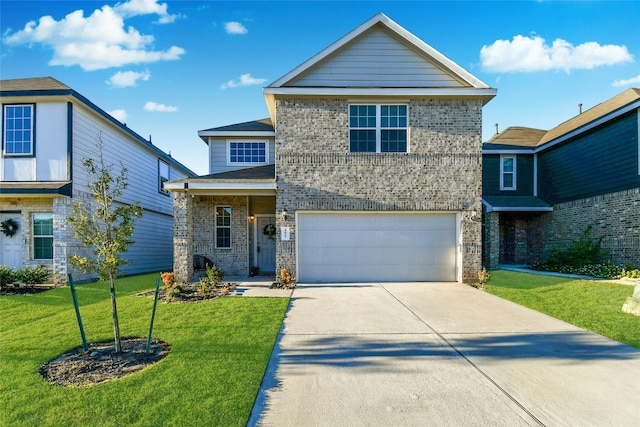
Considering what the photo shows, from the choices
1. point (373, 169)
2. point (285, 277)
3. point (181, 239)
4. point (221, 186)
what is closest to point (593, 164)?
point (373, 169)

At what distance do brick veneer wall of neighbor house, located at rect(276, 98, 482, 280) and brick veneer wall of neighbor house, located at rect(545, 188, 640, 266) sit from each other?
5780 millimetres

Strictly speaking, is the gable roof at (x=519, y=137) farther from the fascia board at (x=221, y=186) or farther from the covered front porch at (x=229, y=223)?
the fascia board at (x=221, y=186)

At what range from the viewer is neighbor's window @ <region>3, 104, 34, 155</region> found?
429 inches

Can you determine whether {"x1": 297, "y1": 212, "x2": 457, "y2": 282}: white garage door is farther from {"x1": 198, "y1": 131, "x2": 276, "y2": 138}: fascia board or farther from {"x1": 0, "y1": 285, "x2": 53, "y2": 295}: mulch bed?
{"x1": 0, "y1": 285, "x2": 53, "y2": 295}: mulch bed

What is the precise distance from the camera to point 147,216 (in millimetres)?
15766

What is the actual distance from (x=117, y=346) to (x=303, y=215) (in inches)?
269

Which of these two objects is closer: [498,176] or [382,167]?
[382,167]

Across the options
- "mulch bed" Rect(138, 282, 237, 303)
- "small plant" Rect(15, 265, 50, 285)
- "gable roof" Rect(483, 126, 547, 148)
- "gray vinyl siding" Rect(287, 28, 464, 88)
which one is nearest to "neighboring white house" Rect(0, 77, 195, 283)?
"small plant" Rect(15, 265, 50, 285)

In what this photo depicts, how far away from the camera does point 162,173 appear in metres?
17.8

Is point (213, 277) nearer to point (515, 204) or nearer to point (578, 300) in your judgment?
point (578, 300)

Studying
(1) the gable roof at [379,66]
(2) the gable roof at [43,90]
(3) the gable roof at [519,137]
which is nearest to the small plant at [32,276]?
(2) the gable roof at [43,90]

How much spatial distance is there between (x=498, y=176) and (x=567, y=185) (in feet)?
9.15

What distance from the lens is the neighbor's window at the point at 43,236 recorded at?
11.2 metres

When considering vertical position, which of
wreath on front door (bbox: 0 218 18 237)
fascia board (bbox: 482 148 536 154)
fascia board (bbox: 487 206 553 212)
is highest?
fascia board (bbox: 482 148 536 154)
